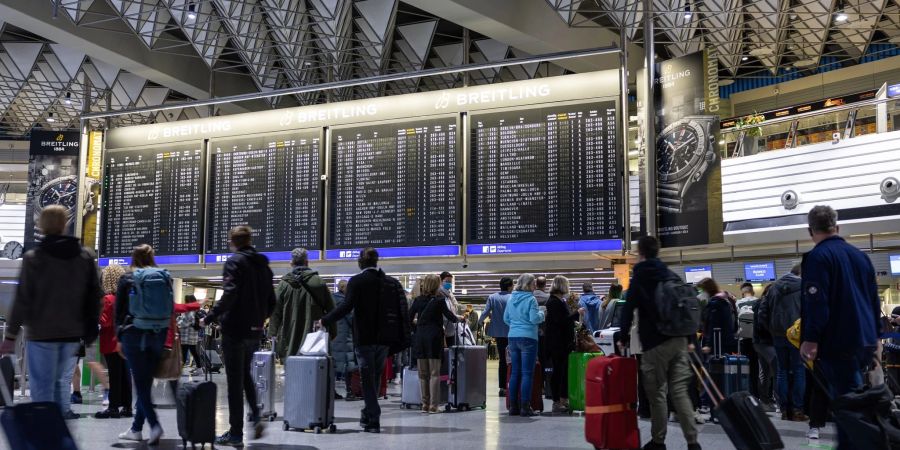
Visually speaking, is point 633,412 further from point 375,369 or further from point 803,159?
point 803,159

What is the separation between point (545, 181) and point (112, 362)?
21.7 feet

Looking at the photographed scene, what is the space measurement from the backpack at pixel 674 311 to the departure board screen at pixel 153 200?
10.8 meters

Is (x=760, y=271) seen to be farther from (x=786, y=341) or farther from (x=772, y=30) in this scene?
(x=786, y=341)

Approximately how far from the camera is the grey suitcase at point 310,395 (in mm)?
6863

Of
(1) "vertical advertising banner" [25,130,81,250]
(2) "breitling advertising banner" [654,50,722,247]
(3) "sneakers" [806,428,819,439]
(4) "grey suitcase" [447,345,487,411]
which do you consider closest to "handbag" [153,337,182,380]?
(4) "grey suitcase" [447,345,487,411]

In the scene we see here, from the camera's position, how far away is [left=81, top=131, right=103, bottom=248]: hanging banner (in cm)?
1605

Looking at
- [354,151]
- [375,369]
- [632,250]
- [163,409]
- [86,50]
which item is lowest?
[163,409]

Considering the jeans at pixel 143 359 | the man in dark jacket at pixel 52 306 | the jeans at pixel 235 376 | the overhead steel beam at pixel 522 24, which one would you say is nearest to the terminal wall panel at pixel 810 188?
the overhead steel beam at pixel 522 24

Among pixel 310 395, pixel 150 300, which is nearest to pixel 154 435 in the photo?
pixel 150 300

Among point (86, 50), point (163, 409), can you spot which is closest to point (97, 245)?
point (86, 50)

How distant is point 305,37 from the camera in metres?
19.0

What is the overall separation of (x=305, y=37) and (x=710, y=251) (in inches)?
406

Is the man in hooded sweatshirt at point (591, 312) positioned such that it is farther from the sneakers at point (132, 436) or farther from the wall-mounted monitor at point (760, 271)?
Result: the wall-mounted monitor at point (760, 271)

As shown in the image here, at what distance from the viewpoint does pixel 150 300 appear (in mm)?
5980
